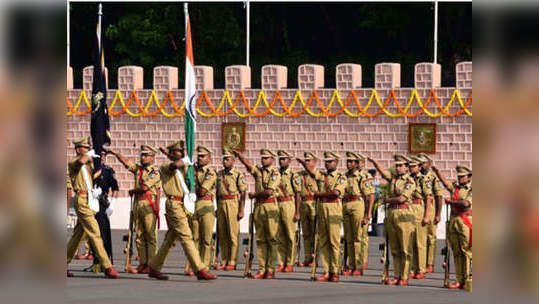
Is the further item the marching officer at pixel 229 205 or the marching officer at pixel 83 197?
the marching officer at pixel 229 205

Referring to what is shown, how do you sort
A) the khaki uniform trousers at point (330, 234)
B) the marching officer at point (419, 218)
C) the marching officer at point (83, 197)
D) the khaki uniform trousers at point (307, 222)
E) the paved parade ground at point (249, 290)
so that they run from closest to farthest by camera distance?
Result: the paved parade ground at point (249, 290) < the marching officer at point (83, 197) < the khaki uniform trousers at point (330, 234) < the marching officer at point (419, 218) < the khaki uniform trousers at point (307, 222)

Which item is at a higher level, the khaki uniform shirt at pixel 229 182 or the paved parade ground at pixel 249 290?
the khaki uniform shirt at pixel 229 182

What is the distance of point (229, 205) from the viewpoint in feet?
56.1

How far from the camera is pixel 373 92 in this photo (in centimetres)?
2906

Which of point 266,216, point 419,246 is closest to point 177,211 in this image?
point 266,216

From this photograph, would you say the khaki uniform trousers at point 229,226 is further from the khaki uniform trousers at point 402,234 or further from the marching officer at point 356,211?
the khaki uniform trousers at point 402,234

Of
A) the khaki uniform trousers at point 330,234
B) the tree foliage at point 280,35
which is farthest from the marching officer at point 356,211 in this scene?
the tree foliage at point 280,35

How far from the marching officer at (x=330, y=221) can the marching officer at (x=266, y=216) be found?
733 millimetres

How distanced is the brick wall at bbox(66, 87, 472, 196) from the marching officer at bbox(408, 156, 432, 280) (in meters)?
11.5

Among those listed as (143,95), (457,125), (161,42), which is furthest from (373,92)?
(161,42)

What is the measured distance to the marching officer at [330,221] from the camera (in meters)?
15.1

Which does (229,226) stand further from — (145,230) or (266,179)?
(145,230)

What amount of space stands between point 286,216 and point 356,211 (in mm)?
1006
